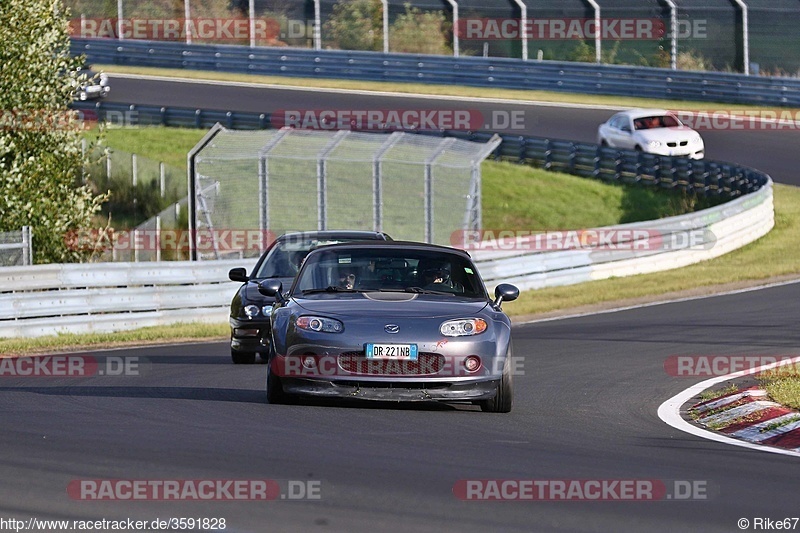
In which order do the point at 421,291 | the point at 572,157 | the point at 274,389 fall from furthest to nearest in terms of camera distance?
the point at 572,157 → the point at 421,291 → the point at 274,389

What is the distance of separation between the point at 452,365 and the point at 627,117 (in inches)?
1032

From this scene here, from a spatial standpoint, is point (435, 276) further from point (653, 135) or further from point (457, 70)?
point (457, 70)

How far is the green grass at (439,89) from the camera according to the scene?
43.2m

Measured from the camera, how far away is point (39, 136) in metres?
23.8

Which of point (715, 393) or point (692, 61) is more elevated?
point (715, 393)

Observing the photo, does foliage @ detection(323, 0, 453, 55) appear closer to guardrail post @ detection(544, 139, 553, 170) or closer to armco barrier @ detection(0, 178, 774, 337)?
guardrail post @ detection(544, 139, 553, 170)

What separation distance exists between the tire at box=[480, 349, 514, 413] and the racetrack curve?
11cm

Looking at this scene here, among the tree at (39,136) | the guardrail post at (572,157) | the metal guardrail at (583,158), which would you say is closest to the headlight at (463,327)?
the tree at (39,136)

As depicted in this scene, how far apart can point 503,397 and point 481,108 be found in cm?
3210

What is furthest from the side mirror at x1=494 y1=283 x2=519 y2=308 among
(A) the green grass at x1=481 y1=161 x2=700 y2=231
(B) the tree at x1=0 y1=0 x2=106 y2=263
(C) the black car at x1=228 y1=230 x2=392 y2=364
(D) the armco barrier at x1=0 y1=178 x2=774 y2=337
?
(A) the green grass at x1=481 y1=161 x2=700 y2=231

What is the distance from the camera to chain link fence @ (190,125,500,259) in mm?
24438

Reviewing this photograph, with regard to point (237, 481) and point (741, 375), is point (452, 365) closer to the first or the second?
point (237, 481)

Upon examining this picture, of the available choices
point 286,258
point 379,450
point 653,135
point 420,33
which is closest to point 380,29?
point 420,33

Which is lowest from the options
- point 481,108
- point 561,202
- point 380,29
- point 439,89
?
point 561,202
